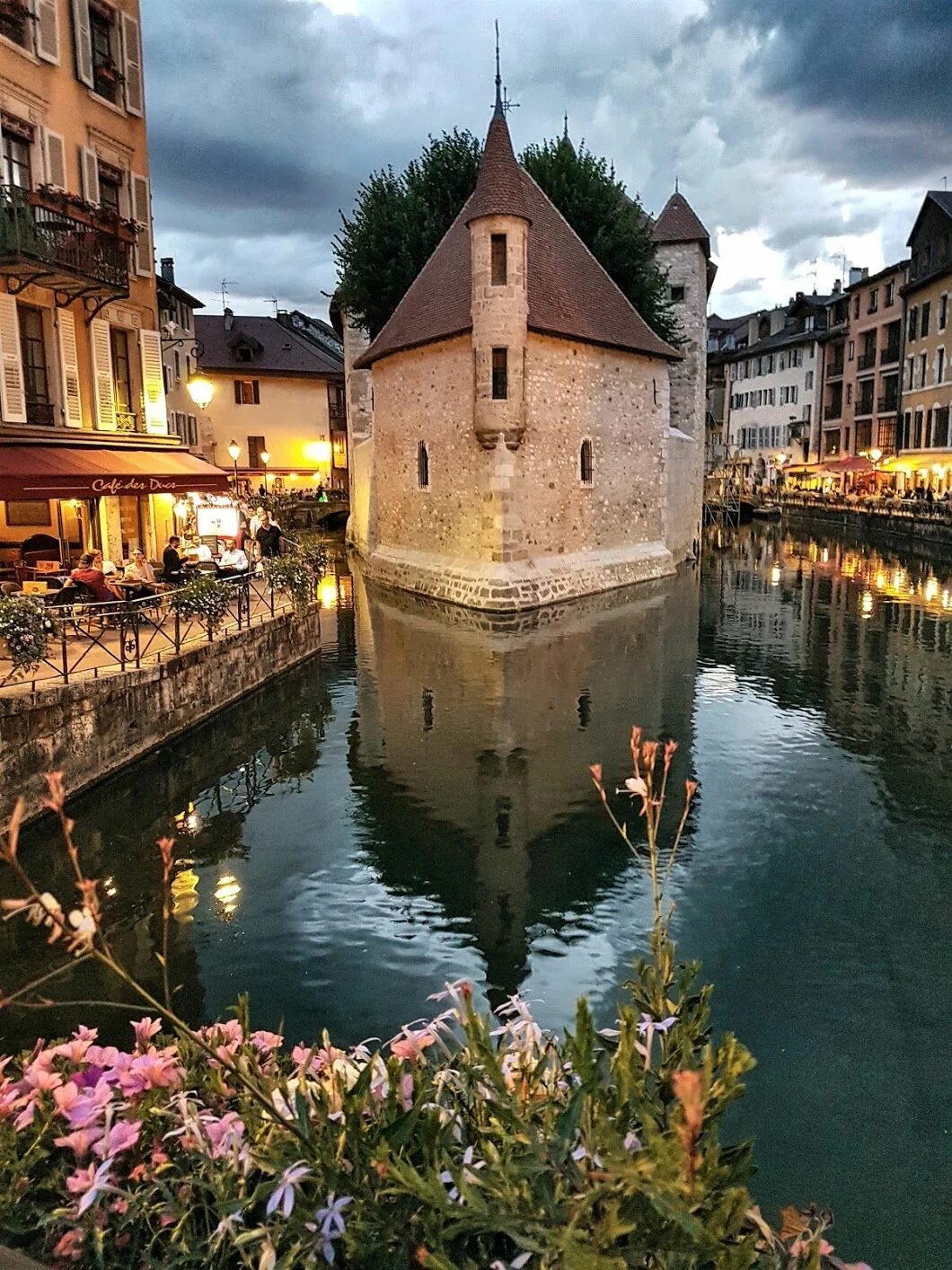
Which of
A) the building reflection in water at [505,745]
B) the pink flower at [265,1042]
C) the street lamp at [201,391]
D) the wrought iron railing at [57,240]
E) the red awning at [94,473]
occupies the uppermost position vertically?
the wrought iron railing at [57,240]

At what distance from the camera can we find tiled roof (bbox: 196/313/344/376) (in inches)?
2016

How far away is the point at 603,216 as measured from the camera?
28688mm

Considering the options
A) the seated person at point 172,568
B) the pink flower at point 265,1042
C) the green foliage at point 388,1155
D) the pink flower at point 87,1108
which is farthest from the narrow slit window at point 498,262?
the pink flower at point 87,1108

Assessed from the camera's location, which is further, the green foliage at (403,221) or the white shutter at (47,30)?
the green foliage at (403,221)

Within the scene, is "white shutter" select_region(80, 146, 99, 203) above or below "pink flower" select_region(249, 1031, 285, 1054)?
above

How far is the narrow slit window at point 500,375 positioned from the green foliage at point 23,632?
44.2ft

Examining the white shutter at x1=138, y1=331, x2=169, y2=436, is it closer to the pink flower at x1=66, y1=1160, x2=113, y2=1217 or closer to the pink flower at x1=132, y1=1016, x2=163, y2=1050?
the pink flower at x1=132, y1=1016, x2=163, y2=1050

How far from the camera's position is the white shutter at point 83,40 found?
1662cm

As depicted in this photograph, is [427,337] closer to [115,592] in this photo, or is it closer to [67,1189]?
[115,592]

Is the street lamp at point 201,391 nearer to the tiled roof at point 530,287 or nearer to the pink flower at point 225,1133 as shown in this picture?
the tiled roof at point 530,287

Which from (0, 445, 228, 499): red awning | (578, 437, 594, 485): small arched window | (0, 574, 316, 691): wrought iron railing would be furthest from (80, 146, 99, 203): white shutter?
(578, 437, 594, 485): small arched window

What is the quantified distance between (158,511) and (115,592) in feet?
22.3

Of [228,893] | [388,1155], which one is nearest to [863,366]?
[228,893]

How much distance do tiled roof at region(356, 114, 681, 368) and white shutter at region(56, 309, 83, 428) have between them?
28.7ft
